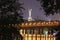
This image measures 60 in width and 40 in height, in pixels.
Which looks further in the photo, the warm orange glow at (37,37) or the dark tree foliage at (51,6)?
the warm orange glow at (37,37)

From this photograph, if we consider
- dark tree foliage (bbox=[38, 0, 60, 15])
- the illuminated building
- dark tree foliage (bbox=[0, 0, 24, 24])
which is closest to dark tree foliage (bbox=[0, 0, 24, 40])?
dark tree foliage (bbox=[0, 0, 24, 24])

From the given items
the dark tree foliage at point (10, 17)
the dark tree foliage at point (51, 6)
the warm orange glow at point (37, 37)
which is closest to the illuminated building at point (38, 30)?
the warm orange glow at point (37, 37)

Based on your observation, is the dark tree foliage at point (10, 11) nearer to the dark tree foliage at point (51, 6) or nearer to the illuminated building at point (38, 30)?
the illuminated building at point (38, 30)

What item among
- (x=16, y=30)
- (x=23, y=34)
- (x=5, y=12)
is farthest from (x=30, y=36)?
(x=5, y=12)

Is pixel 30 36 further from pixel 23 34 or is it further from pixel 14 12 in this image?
pixel 14 12

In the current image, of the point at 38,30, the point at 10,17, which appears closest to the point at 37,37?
the point at 38,30

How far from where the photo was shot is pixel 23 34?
9.66 meters

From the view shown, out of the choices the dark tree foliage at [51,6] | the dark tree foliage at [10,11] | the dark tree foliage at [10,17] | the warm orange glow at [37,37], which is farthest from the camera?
the warm orange glow at [37,37]

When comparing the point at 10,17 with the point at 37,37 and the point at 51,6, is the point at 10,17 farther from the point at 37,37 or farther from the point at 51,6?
the point at 51,6

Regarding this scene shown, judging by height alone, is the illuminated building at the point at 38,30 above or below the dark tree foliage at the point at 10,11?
below

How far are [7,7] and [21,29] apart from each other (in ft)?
4.40

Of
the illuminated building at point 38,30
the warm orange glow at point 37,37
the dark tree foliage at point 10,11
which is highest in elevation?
the dark tree foliage at point 10,11

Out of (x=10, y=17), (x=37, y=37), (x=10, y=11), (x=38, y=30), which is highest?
(x=10, y=11)

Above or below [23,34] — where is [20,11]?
above
